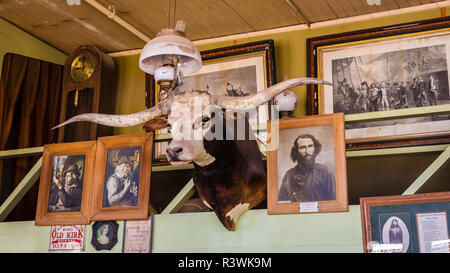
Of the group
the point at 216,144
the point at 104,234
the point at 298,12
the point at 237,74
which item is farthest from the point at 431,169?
the point at 237,74

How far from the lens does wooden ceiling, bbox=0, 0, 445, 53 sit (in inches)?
179

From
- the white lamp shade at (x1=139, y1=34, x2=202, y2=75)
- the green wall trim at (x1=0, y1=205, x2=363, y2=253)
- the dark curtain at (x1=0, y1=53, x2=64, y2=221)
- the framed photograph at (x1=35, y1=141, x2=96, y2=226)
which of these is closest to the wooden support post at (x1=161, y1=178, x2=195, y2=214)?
the green wall trim at (x1=0, y1=205, x2=363, y2=253)

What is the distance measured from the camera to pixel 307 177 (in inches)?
119

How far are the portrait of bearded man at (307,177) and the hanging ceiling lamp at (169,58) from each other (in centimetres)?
83

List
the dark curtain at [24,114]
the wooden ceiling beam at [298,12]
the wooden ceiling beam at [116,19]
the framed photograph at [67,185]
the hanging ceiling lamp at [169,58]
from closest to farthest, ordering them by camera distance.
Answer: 1. the hanging ceiling lamp at [169,58]
2. the framed photograph at [67,185]
3. the wooden ceiling beam at [298,12]
4. the wooden ceiling beam at [116,19]
5. the dark curtain at [24,114]

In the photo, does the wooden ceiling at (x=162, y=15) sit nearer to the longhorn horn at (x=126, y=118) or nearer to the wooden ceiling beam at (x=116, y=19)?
the wooden ceiling beam at (x=116, y=19)

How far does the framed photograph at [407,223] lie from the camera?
2643mm

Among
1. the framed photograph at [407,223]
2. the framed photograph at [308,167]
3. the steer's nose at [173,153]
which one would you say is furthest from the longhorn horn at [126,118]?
the framed photograph at [407,223]

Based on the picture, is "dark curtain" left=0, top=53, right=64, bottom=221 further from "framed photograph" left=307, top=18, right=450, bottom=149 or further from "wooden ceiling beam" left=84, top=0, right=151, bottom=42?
"framed photograph" left=307, top=18, right=450, bottom=149

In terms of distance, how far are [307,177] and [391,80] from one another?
1915 mm

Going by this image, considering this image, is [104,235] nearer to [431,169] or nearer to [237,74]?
[431,169]

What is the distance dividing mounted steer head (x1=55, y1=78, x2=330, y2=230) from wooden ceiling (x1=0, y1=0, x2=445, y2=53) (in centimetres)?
167

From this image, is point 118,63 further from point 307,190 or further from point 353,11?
point 307,190
